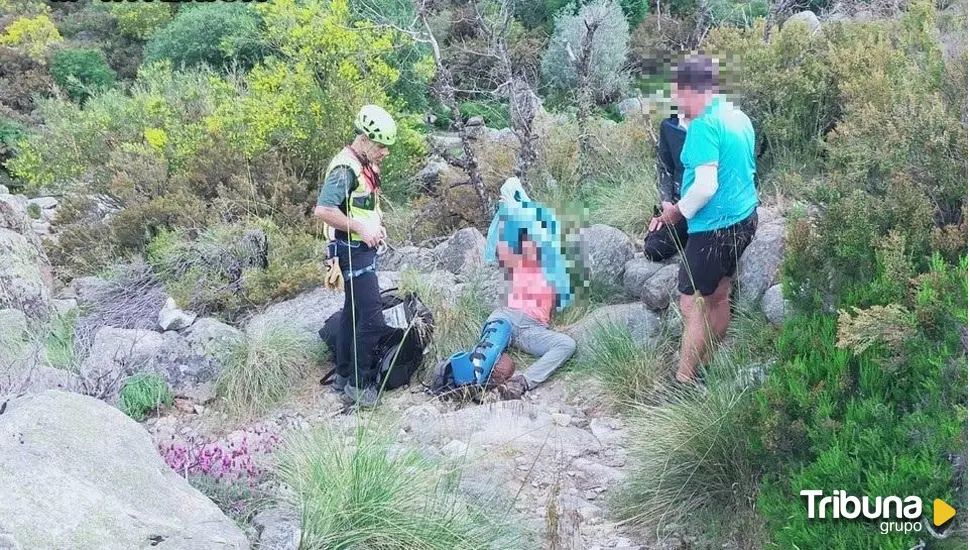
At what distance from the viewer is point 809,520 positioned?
10.1 feet

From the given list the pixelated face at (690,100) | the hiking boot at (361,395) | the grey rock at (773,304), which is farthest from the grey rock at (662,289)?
the hiking boot at (361,395)

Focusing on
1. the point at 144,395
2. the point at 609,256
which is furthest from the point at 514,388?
the point at 144,395

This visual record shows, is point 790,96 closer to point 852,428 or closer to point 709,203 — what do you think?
point 709,203

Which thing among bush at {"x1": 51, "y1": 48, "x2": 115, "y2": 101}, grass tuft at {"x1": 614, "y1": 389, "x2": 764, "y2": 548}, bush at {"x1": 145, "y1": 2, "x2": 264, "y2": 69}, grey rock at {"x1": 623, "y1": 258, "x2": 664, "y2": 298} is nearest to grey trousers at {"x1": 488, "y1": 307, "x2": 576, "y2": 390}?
grey rock at {"x1": 623, "y1": 258, "x2": 664, "y2": 298}

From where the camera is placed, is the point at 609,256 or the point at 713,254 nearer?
the point at 713,254

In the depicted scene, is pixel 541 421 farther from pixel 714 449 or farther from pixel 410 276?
pixel 410 276

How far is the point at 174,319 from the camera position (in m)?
6.90

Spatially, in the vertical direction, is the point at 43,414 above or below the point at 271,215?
above

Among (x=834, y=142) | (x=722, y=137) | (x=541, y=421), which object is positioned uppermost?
(x=722, y=137)

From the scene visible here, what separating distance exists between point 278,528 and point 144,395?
10.1 ft

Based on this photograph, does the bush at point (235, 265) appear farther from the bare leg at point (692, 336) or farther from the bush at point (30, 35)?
the bush at point (30, 35)

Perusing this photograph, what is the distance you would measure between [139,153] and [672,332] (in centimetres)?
640

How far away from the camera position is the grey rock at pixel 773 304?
4.78m

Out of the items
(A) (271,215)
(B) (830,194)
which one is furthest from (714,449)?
(A) (271,215)
